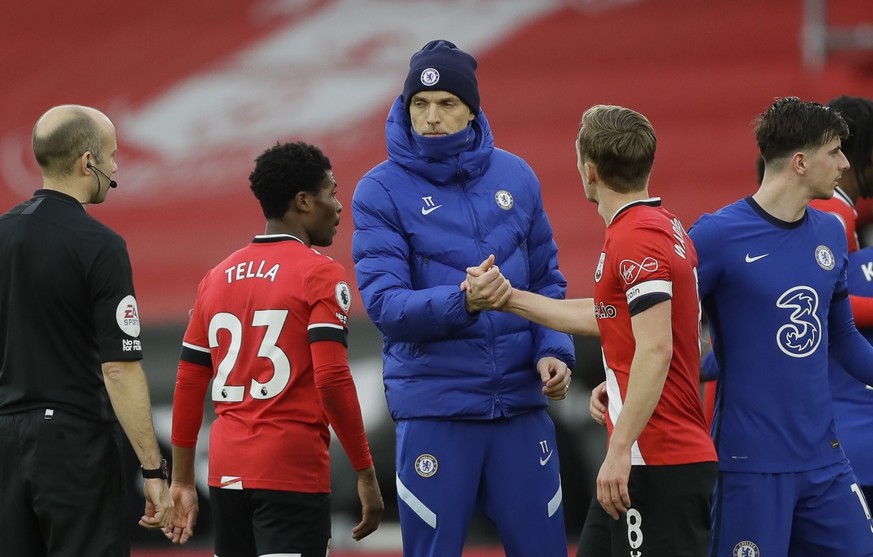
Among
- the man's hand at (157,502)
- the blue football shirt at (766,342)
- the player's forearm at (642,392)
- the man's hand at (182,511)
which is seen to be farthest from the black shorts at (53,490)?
the blue football shirt at (766,342)

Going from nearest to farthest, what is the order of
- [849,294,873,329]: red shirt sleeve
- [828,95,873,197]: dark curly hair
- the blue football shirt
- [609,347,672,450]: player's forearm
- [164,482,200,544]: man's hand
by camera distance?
[609,347,672,450]: player's forearm < the blue football shirt < [164,482,200,544]: man's hand < [849,294,873,329]: red shirt sleeve < [828,95,873,197]: dark curly hair

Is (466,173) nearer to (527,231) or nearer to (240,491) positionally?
(527,231)

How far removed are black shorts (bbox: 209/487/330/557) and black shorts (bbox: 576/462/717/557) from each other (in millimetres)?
1123

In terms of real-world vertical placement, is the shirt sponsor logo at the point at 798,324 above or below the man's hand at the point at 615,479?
above

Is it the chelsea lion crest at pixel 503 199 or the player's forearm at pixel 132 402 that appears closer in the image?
the player's forearm at pixel 132 402

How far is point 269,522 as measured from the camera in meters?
4.33

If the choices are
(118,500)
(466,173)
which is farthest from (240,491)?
(466,173)

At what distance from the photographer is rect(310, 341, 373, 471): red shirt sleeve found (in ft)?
A: 14.0

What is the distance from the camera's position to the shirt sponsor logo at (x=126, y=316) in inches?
164

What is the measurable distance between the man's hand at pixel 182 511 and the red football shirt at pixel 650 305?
1.61 meters

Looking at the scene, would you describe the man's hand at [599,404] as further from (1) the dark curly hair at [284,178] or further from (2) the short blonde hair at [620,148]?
(1) the dark curly hair at [284,178]

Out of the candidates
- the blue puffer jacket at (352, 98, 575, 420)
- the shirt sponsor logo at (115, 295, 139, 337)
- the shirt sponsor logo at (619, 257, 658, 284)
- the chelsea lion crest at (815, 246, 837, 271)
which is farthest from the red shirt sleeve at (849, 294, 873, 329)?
the shirt sponsor logo at (115, 295, 139, 337)

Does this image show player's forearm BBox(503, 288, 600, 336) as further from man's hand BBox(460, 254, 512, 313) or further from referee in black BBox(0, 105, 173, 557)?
referee in black BBox(0, 105, 173, 557)

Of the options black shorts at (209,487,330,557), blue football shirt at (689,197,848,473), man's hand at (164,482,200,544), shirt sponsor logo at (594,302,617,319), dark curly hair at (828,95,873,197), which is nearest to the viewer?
shirt sponsor logo at (594,302,617,319)
